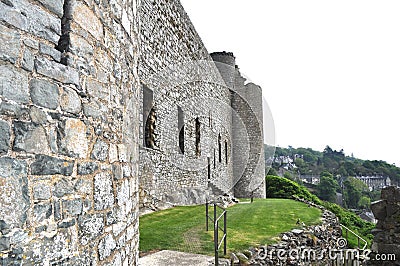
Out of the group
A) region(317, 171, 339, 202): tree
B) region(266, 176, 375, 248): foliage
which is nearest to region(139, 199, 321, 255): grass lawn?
region(266, 176, 375, 248): foliage

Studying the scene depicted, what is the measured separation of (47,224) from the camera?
1855mm

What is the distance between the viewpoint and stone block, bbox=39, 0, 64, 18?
75.4 inches

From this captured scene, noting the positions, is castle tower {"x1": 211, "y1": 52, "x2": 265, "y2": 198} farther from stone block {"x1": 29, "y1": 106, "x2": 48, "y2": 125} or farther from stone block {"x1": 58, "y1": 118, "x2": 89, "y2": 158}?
stone block {"x1": 29, "y1": 106, "x2": 48, "y2": 125}

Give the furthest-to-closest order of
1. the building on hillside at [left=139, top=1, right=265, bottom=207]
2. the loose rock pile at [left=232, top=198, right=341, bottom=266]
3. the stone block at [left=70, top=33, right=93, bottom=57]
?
the building on hillside at [left=139, top=1, right=265, bottom=207]
the loose rock pile at [left=232, top=198, right=341, bottom=266]
the stone block at [left=70, top=33, right=93, bottom=57]

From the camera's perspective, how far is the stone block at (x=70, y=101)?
6.70ft

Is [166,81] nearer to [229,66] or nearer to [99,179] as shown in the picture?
[99,179]

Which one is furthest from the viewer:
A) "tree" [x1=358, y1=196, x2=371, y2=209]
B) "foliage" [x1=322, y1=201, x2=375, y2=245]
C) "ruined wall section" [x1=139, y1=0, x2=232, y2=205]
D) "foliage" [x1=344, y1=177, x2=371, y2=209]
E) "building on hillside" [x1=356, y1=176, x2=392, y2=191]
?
"building on hillside" [x1=356, y1=176, x2=392, y2=191]

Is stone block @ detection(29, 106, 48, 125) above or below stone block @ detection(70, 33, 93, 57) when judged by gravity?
below

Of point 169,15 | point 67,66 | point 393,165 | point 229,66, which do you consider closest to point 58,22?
point 67,66

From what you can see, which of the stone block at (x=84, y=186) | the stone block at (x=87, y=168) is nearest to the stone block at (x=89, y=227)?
the stone block at (x=84, y=186)

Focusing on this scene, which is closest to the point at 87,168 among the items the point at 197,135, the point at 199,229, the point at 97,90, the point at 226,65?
the point at 97,90

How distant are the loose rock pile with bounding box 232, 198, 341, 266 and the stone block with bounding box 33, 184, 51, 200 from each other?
4321 mm

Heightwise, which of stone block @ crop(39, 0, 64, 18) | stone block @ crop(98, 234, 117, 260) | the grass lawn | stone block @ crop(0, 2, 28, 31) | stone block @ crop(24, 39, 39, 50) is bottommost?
the grass lawn

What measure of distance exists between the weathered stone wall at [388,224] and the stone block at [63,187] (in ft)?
20.7
